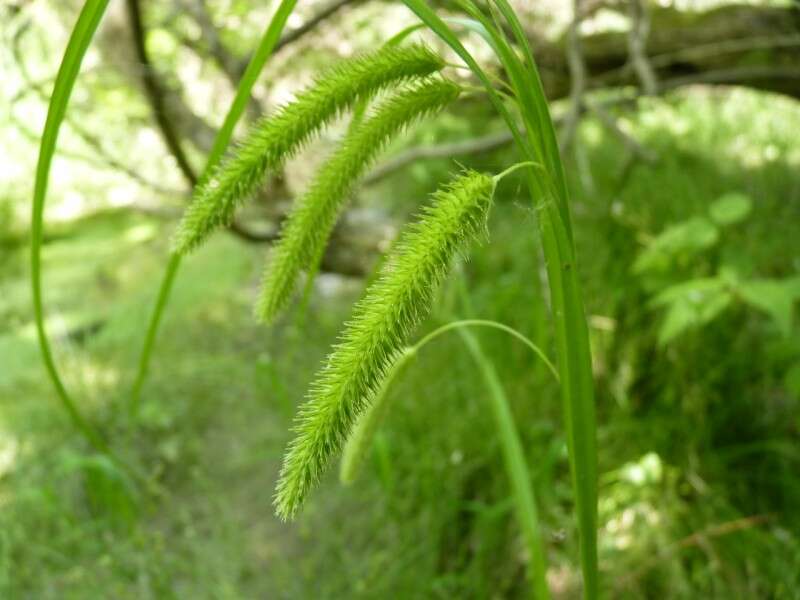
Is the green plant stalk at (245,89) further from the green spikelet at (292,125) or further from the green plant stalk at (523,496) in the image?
the green plant stalk at (523,496)

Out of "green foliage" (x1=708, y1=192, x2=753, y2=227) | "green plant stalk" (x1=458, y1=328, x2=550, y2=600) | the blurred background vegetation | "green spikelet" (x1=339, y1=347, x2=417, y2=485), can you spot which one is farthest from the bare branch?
"green plant stalk" (x1=458, y1=328, x2=550, y2=600)

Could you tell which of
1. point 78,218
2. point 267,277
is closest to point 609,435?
point 267,277

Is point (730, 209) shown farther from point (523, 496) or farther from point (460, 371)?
point (523, 496)

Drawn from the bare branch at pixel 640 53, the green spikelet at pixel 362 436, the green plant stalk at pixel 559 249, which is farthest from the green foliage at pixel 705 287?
the green plant stalk at pixel 559 249

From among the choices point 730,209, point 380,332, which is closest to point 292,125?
point 380,332

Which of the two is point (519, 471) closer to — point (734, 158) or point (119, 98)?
point (119, 98)

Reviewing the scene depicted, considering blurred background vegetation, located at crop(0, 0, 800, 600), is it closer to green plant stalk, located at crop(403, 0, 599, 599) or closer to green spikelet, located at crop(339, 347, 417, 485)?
green plant stalk, located at crop(403, 0, 599, 599)
